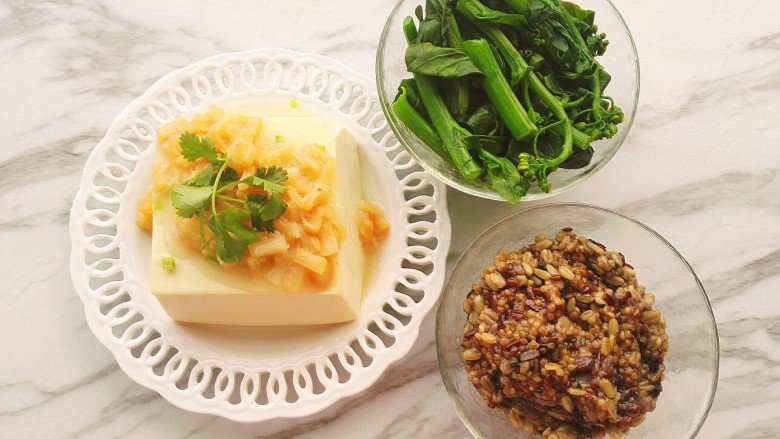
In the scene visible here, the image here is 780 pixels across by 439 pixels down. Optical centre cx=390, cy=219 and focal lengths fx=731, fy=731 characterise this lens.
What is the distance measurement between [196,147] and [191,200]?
0.20 metres

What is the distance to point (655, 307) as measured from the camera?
2.61m

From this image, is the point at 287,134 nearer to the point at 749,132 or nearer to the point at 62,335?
the point at 62,335

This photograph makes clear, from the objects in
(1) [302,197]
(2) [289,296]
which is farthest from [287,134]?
(2) [289,296]

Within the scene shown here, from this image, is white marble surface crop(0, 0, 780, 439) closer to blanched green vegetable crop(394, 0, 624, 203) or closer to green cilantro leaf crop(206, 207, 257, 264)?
blanched green vegetable crop(394, 0, 624, 203)

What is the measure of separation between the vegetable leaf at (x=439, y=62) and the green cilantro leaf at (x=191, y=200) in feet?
2.75

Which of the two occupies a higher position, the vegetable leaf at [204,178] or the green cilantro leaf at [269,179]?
the green cilantro leaf at [269,179]

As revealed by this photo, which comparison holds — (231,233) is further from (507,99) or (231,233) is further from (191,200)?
(507,99)

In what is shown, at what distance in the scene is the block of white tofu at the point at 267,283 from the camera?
101 inches

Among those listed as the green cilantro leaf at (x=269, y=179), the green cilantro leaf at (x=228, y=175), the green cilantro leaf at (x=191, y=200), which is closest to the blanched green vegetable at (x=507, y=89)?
the green cilantro leaf at (x=269, y=179)

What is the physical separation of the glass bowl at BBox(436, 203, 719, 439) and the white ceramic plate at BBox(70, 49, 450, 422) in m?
0.18

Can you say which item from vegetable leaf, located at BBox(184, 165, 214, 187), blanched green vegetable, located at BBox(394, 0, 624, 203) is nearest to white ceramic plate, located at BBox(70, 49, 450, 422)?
blanched green vegetable, located at BBox(394, 0, 624, 203)

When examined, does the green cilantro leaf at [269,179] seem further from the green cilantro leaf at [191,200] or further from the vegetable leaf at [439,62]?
the vegetable leaf at [439,62]

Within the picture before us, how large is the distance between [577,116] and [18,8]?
2.48 metres

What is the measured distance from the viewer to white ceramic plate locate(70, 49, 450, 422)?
8.64ft
